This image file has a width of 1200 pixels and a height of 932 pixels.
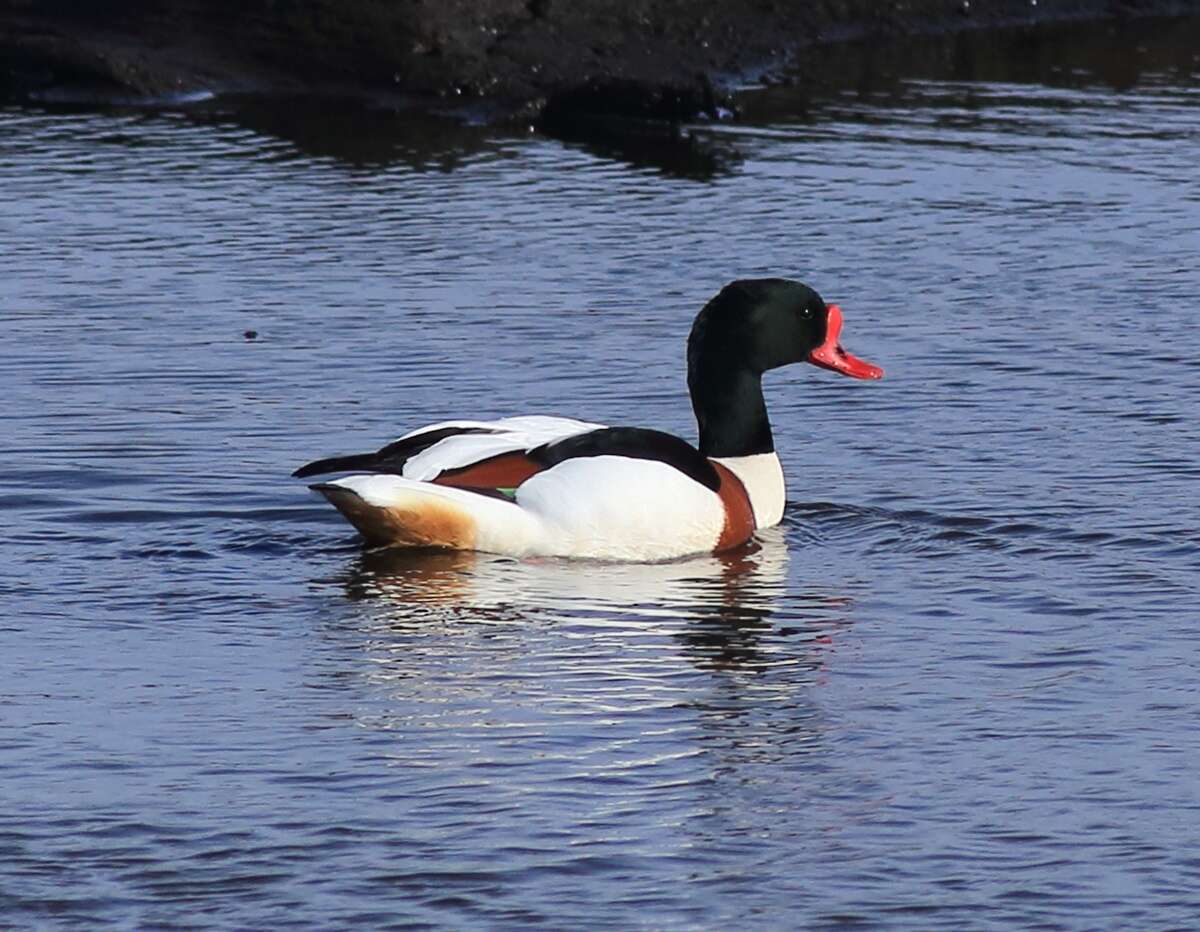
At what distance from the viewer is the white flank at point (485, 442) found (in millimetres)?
9469

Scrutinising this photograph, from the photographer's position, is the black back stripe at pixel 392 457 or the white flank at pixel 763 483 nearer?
the black back stripe at pixel 392 457

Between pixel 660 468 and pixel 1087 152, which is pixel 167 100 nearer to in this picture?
pixel 1087 152

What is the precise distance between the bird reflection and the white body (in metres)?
0.07

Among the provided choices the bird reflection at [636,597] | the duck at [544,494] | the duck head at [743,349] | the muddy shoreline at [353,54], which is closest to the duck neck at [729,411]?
the duck head at [743,349]

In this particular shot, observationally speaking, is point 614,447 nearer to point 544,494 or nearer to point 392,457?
point 544,494

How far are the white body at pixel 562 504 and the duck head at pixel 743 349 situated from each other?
638mm

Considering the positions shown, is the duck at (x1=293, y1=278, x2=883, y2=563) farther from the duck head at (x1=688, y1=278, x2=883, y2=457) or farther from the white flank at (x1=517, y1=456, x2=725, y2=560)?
the duck head at (x1=688, y1=278, x2=883, y2=457)

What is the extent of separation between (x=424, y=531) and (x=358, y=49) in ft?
36.0

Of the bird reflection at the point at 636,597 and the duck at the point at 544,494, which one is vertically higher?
the duck at the point at 544,494

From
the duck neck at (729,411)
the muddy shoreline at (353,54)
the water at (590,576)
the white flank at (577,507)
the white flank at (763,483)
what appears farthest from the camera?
the muddy shoreline at (353,54)

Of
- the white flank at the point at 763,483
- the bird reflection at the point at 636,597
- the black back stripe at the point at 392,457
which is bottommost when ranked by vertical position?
the bird reflection at the point at 636,597

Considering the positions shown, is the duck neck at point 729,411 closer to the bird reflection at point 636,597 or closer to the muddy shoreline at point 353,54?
the bird reflection at point 636,597

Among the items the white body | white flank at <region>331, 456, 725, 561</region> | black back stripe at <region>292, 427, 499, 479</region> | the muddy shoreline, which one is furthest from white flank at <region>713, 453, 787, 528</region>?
the muddy shoreline

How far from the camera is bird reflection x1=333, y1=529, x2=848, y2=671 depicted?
8484 mm
